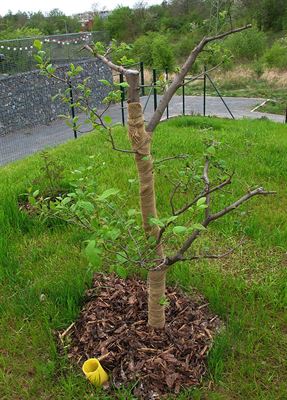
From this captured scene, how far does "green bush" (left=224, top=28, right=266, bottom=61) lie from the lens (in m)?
24.1

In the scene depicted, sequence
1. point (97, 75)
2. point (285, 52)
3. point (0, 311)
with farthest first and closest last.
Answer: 1. point (285, 52)
2. point (97, 75)
3. point (0, 311)

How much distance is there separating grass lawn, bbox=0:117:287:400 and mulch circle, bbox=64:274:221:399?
0.23 feet

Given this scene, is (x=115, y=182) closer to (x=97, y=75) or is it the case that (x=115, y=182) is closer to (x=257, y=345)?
(x=257, y=345)

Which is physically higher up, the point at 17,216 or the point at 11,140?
the point at 17,216

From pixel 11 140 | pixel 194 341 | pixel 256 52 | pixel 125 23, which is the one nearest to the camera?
pixel 194 341

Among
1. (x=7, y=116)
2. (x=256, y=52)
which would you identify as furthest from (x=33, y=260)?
(x=256, y=52)

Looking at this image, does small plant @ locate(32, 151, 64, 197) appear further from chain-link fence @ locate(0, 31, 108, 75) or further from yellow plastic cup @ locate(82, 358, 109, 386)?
chain-link fence @ locate(0, 31, 108, 75)

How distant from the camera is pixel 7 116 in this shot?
10.8m

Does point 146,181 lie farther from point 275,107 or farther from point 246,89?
point 246,89

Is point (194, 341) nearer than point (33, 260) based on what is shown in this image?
Yes

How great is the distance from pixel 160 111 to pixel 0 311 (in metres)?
1.54

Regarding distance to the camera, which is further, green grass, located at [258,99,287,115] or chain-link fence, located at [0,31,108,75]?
green grass, located at [258,99,287,115]

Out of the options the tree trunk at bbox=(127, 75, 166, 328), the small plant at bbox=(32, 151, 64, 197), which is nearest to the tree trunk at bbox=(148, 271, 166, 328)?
the tree trunk at bbox=(127, 75, 166, 328)

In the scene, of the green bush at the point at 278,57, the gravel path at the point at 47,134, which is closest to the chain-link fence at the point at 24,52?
the gravel path at the point at 47,134
